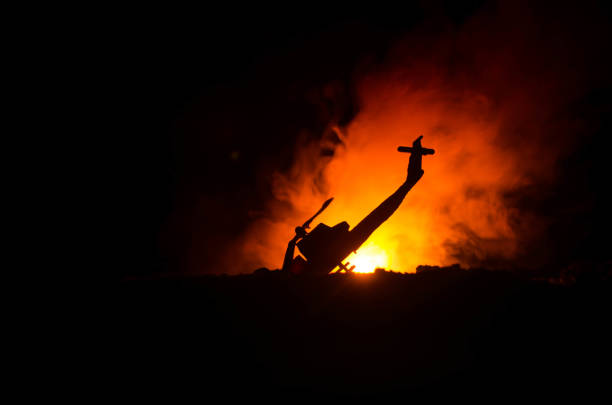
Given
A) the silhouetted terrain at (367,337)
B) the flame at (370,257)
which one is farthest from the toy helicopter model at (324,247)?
the flame at (370,257)

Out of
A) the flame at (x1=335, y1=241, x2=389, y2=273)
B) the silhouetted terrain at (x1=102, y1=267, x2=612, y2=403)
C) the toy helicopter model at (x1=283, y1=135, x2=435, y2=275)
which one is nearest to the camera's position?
the silhouetted terrain at (x1=102, y1=267, x2=612, y2=403)

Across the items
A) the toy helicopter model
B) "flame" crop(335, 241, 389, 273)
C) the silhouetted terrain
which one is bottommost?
the silhouetted terrain

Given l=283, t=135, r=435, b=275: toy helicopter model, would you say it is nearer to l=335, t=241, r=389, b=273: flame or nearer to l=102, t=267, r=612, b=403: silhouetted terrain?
l=102, t=267, r=612, b=403: silhouetted terrain

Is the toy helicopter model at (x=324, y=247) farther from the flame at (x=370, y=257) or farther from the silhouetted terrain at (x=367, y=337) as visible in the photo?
the flame at (x=370, y=257)

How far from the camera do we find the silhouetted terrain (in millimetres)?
3064

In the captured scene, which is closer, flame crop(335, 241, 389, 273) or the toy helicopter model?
the toy helicopter model

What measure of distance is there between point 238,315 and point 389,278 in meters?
1.87

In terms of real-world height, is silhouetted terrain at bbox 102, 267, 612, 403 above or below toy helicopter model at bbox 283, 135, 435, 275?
below

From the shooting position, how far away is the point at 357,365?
324 centimetres

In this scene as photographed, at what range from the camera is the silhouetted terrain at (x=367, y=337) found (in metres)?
3.06

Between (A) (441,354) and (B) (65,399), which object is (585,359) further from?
(B) (65,399)

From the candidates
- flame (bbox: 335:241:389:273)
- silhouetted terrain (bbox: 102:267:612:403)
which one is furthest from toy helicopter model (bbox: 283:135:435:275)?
flame (bbox: 335:241:389:273)

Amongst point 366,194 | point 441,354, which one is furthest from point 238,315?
point 366,194

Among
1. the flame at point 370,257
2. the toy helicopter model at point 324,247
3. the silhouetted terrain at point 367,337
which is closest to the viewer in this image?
the silhouetted terrain at point 367,337
